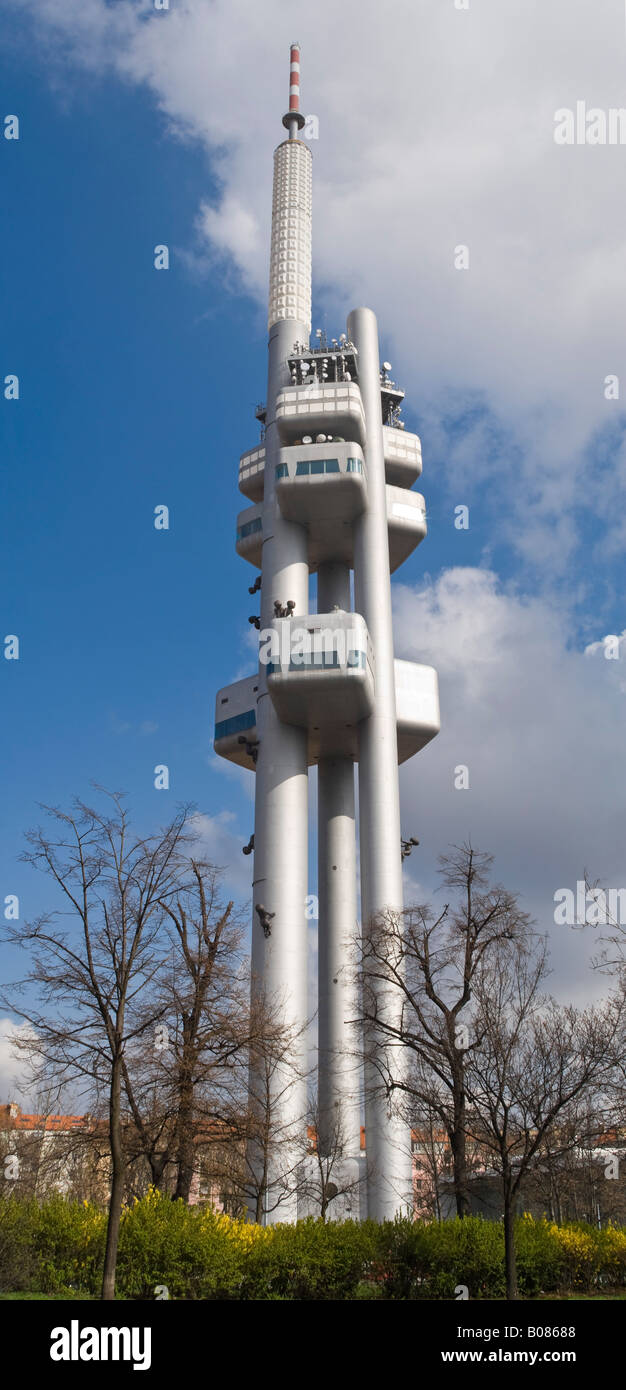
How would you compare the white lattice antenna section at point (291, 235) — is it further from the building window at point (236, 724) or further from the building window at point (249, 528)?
the building window at point (236, 724)

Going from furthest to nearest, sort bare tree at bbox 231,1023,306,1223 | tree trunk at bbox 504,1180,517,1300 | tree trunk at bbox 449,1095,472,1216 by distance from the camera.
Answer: bare tree at bbox 231,1023,306,1223, tree trunk at bbox 449,1095,472,1216, tree trunk at bbox 504,1180,517,1300

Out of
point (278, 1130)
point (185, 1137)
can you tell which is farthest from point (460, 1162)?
point (278, 1130)

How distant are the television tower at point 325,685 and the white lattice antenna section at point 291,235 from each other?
0.48 ft

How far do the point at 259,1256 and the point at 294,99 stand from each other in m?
79.6

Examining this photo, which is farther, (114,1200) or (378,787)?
(378,787)

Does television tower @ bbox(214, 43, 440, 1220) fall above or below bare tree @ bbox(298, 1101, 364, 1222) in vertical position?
above

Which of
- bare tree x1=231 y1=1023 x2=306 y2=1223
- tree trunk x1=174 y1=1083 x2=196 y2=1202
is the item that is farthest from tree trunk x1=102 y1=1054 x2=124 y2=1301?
bare tree x1=231 y1=1023 x2=306 y2=1223

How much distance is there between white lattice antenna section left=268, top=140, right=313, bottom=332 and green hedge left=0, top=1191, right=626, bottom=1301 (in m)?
57.2

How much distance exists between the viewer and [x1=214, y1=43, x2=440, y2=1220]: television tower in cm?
5228

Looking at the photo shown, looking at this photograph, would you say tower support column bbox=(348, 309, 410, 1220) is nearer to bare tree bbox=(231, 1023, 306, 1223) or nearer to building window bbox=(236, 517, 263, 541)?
bare tree bbox=(231, 1023, 306, 1223)

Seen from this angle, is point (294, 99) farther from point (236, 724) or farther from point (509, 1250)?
point (509, 1250)

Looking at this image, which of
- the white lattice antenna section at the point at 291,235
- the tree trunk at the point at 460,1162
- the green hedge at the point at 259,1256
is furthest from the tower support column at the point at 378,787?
the green hedge at the point at 259,1256

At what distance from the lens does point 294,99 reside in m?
79.3
